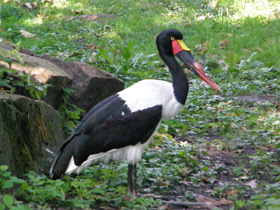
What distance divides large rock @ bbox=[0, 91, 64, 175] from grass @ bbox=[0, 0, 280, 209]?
209 millimetres

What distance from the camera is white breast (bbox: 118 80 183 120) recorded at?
174 inches

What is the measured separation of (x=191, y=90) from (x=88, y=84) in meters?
1.94

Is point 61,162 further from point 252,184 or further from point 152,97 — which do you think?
point 252,184

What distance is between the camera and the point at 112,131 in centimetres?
443

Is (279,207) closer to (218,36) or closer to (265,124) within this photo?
(265,124)

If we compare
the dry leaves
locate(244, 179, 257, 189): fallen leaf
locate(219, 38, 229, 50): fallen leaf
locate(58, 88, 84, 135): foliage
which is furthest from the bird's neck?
locate(219, 38, 229, 50): fallen leaf

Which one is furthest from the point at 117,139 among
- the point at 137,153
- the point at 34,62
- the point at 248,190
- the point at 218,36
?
the point at 218,36

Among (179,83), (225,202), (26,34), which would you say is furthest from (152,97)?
(26,34)

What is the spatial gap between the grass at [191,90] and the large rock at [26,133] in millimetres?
209

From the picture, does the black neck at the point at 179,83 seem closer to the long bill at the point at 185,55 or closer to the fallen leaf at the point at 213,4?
the long bill at the point at 185,55

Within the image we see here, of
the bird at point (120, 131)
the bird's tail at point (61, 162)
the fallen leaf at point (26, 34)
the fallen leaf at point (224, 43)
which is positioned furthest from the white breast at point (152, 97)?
the fallen leaf at point (26, 34)

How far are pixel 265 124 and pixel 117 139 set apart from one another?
2163mm

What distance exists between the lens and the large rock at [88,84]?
603 centimetres

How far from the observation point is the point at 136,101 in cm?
445
